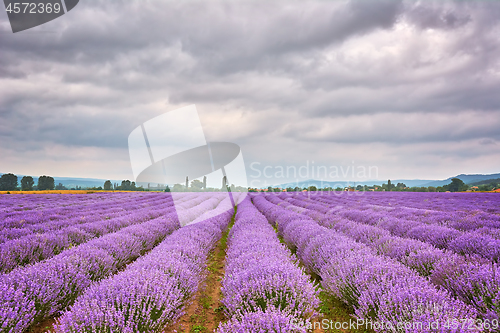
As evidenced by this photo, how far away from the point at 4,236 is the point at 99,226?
1823mm

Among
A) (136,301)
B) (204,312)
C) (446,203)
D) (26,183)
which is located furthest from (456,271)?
(26,183)

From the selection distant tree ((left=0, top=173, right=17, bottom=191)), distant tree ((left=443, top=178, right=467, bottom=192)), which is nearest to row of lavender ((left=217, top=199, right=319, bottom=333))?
distant tree ((left=443, top=178, right=467, bottom=192))

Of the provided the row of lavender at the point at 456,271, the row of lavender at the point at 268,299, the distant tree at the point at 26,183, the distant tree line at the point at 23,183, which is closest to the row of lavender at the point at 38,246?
the row of lavender at the point at 268,299

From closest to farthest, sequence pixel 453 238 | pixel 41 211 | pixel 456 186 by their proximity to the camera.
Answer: pixel 453 238, pixel 41 211, pixel 456 186

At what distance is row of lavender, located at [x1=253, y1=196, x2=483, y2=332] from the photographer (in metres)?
1.75

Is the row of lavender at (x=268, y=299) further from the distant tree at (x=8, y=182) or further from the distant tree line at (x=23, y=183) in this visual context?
the distant tree at (x=8, y=182)

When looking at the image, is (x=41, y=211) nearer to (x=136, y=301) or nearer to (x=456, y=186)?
(x=136, y=301)

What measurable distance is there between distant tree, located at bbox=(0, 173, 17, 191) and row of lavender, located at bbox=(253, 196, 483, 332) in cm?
6238

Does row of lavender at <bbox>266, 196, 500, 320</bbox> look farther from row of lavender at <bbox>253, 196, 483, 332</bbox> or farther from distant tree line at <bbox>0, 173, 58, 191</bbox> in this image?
distant tree line at <bbox>0, 173, 58, 191</bbox>

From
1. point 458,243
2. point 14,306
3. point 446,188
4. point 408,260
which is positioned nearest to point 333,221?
point 458,243

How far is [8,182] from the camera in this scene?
1761 inches

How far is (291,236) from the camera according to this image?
575 centimetres

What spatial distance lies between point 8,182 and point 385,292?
6444 centimetres

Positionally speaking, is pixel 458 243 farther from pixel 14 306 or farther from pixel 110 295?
pixel 14 306
